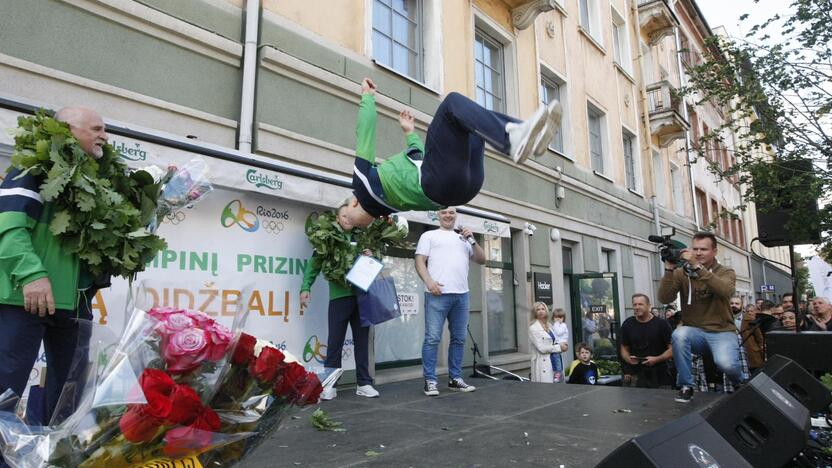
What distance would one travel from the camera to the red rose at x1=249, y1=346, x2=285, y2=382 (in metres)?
1.28

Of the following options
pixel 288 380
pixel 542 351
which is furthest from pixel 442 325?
pixel 288 380

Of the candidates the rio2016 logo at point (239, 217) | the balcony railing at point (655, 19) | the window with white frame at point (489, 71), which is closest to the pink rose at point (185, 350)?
the rio2016 logo at point (239, 217)

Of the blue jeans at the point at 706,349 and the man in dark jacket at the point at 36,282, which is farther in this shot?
the blue jeans at the point at 706,349

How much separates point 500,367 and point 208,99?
6.05m

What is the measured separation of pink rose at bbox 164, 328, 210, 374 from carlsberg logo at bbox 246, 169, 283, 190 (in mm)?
3939

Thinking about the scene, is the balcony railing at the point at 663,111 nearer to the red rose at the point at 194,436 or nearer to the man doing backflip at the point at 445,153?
the man doing backflip at the point at 445,153

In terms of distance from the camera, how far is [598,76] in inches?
534

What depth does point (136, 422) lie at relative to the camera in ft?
3.55

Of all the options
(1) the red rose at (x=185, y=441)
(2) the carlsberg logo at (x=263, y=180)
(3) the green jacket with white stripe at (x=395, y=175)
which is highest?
(2) the carlsberg logo at (x=263, y=180)

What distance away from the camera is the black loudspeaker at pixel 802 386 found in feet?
10.5

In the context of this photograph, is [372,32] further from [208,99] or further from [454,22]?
[208,99]

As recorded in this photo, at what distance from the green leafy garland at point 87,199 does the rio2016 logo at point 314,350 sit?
3.07 m

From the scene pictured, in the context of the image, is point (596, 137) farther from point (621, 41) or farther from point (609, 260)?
point (621, 41)

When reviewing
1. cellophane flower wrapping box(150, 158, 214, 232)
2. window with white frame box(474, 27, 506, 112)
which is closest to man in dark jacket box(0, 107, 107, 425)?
cellophane flower wrapping box(150, 158, 214, 232)
